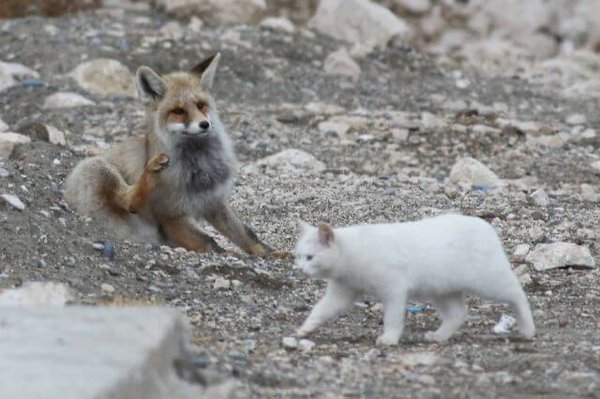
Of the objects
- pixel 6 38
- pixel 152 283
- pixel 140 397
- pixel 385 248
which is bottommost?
pixel 6 38

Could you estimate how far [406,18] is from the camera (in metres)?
20.9

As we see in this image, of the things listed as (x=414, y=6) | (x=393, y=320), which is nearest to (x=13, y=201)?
(x=393, y=320)

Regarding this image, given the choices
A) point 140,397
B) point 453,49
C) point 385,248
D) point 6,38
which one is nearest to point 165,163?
point 385,248

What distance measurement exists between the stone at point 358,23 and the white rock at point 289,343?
10551 millimetres

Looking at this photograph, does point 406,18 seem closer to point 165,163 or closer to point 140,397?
point 165,163

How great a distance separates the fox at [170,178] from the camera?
9219 millimetres

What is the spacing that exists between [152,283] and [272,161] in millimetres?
4270

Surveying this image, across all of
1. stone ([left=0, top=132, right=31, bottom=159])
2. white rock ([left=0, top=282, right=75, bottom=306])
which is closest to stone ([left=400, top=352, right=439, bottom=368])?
white rock ([left=0, top=282, right=75, bottom=306])

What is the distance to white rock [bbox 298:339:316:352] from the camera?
22.2ft

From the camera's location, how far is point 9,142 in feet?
34.2

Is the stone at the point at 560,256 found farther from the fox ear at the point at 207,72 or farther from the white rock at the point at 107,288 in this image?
the white rock at the point at 107,288

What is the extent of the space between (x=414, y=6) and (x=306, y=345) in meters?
14.9

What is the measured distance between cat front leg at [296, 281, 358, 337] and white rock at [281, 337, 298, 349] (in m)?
0.10

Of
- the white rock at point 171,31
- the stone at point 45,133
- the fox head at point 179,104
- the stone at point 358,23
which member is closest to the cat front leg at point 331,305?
the fox head at point 179,104
